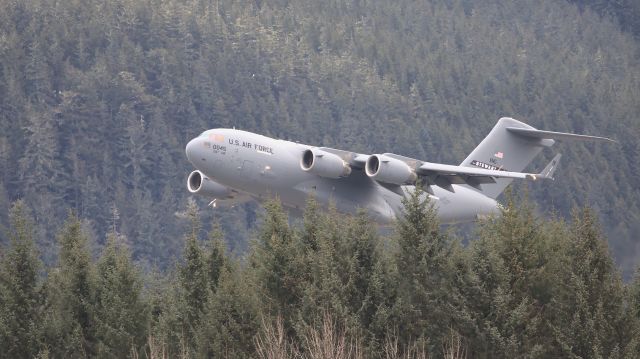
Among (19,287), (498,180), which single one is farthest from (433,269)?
(498,180)

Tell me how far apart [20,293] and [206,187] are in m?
12.0

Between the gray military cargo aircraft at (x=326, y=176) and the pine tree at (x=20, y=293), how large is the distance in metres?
7.68

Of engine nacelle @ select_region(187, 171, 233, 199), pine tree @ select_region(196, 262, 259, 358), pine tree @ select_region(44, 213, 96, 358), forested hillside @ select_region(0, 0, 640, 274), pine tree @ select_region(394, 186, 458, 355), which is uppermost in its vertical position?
pine tree @ select_region(394, 186, 458, 355)

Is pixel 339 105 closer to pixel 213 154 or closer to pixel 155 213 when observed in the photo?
pixel 155 213

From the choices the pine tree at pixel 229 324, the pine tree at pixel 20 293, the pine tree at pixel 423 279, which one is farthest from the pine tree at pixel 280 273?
the pine tree at pixel 20 293

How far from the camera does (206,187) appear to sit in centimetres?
4947

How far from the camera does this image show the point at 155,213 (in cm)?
12450

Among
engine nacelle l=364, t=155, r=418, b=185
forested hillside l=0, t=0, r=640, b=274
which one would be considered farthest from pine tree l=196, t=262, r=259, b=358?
forested hillside l=0, t=0, r=640, b=274

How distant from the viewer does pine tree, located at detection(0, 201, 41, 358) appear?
37.7 m

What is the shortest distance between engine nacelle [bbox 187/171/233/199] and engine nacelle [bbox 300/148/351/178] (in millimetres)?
4456

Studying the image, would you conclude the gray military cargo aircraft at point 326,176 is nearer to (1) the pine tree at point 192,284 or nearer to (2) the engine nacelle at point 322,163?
(2) the engine nacelle at point 322,163

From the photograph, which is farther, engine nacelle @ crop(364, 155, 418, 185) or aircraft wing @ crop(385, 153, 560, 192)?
aircraft wing @ crop(385, 153, 560, 192)

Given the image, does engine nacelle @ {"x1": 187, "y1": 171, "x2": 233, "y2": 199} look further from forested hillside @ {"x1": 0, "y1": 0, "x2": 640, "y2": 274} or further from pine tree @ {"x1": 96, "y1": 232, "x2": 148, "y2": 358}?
forested hillside @ {"x1": 0, "y1": 0, "x2": 640, "y2": 274}

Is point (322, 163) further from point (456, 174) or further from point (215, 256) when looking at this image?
point (215, 256)
